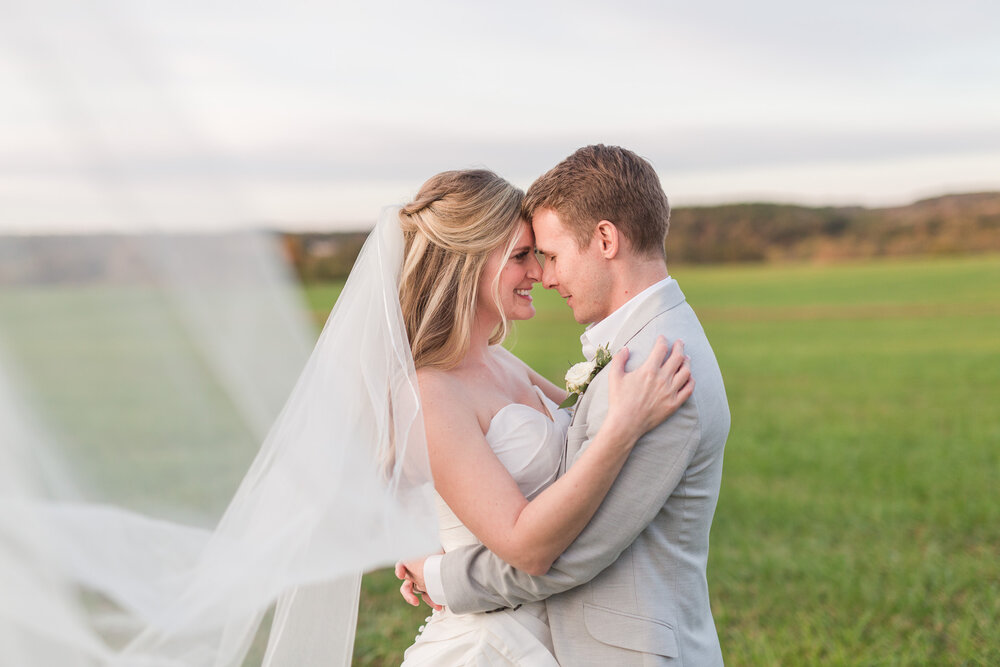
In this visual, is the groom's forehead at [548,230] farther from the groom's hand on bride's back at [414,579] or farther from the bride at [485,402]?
the groom's hand on bride's back at [414,579]

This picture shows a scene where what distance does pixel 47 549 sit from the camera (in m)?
2.51

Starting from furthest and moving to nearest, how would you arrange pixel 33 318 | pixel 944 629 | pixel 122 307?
pixel 944 629 → pixel 122 307 → pixel 33 318

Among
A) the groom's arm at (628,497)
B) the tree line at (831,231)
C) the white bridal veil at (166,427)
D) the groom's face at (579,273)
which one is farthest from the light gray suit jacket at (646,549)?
the tree line at (831,231)

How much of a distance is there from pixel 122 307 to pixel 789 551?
6273 mm

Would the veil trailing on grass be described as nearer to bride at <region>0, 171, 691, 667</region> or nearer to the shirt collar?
bride at <region>0, 171, 691, 667</region>

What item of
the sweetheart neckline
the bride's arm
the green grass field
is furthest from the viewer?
the green grass field

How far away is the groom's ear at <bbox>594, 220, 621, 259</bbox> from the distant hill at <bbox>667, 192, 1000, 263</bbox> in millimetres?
41576

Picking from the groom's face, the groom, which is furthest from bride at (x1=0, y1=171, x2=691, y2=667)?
the groom's face

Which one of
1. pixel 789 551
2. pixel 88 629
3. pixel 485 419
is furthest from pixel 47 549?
pixel 789 551

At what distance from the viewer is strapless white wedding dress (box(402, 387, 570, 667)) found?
124 inches

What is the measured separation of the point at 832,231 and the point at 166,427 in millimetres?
50148

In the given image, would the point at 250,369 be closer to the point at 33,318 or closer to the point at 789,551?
the point at 33,318

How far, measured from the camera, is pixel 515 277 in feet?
11.4

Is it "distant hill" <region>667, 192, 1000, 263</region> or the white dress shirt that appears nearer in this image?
the white dress shirt
